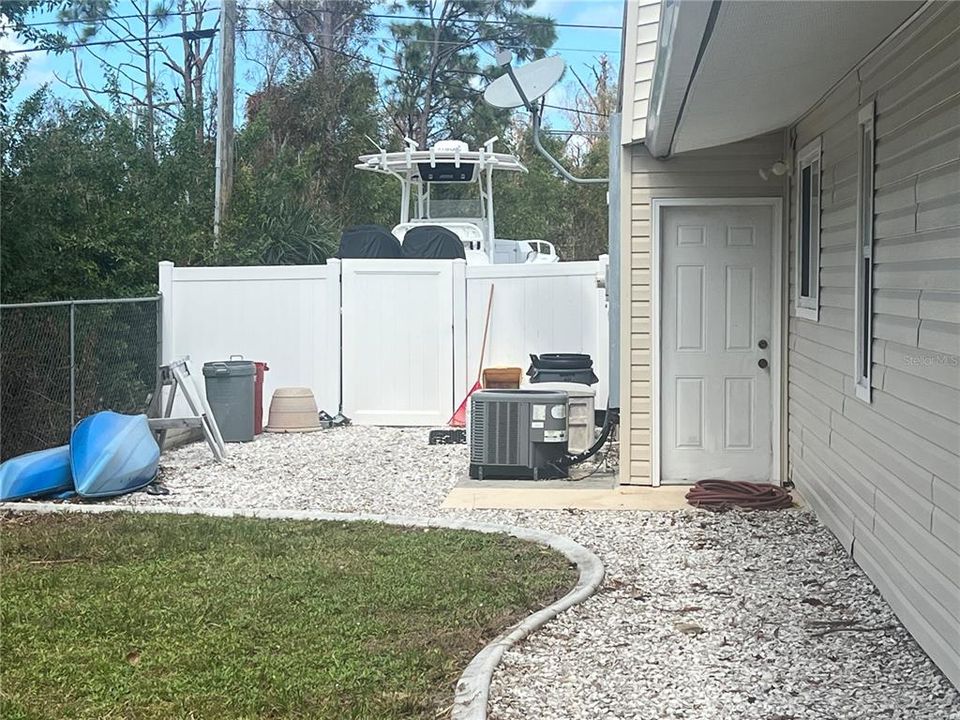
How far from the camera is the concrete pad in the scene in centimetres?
751

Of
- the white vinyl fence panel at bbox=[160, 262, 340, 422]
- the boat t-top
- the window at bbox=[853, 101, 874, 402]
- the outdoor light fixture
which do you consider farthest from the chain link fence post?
the boat t-top

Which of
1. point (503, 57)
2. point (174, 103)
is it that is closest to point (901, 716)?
point (503, 57)

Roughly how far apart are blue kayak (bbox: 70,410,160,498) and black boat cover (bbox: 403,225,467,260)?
538 centimetres

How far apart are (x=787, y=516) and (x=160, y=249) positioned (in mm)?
8801

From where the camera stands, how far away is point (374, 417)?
468 inches

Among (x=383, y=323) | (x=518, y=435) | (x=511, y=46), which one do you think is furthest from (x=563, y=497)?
(x=511, y=46)

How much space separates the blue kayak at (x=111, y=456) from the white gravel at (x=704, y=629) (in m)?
0.21

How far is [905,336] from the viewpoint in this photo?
4777mm

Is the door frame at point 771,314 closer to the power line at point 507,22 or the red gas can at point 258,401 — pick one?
the red gas can at point 258,401

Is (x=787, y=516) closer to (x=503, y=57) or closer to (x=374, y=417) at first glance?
(x=503, y=57)

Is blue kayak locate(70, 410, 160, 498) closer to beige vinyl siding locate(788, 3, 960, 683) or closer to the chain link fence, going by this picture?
the chain link fence

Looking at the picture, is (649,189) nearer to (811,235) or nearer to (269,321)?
(811,235)

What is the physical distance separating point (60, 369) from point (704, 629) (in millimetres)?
6391

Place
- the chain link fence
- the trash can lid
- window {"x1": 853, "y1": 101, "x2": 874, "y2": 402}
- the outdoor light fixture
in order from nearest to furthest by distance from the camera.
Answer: window {"x1": 853, "y1": 101, "x2": 874, "y2": 402}, the outdoor light fixture, the chain link fence, the trash can lid
